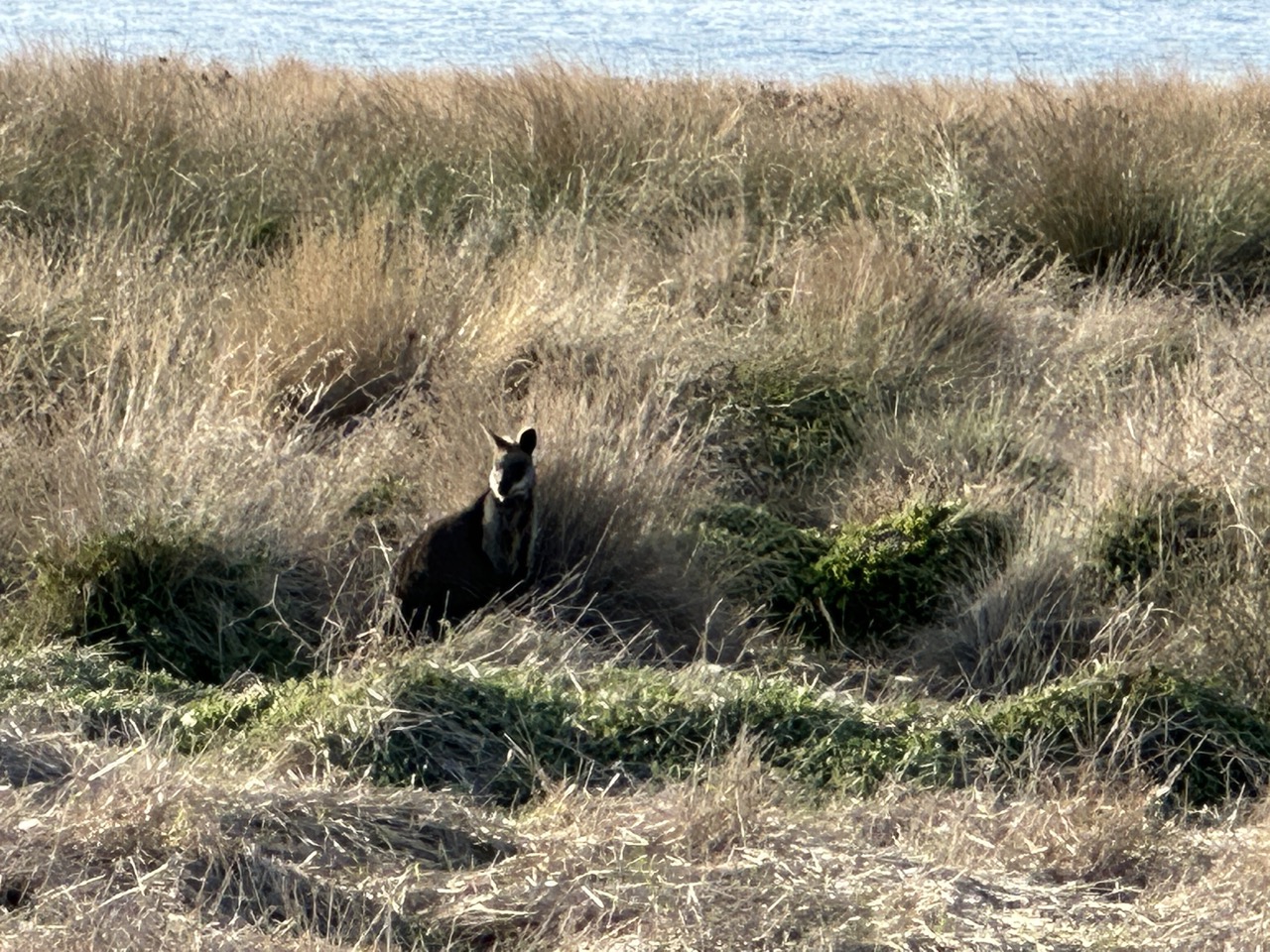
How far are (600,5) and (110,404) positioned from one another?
3792 centimetres

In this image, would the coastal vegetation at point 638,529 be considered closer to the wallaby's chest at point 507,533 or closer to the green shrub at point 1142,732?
the green shrub at point 1142,732

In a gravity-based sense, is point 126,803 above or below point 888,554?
above

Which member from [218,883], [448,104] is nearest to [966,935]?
[218,883]

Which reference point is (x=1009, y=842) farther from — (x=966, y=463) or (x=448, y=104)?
(x=448, y=104)

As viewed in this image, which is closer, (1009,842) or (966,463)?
(1009,842)

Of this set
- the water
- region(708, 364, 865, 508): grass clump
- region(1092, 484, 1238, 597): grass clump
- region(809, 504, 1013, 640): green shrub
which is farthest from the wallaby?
the water

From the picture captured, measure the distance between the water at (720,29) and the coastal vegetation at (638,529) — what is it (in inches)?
572

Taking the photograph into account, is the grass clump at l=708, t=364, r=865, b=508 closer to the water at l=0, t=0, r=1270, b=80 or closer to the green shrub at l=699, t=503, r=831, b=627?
the green shrub at l=699, t=503, r=831, b=627

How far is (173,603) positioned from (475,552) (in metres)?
0.97

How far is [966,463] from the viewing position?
7.09 m

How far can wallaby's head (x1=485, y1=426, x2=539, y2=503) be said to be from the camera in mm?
5699

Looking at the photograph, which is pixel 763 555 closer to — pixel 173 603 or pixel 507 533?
pixel 507 533

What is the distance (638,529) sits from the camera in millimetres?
6199

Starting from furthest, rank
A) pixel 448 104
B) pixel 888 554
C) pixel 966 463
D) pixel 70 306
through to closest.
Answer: pixel 448 104, pixel 70 306, pixel 966 463, pixel 888 554
